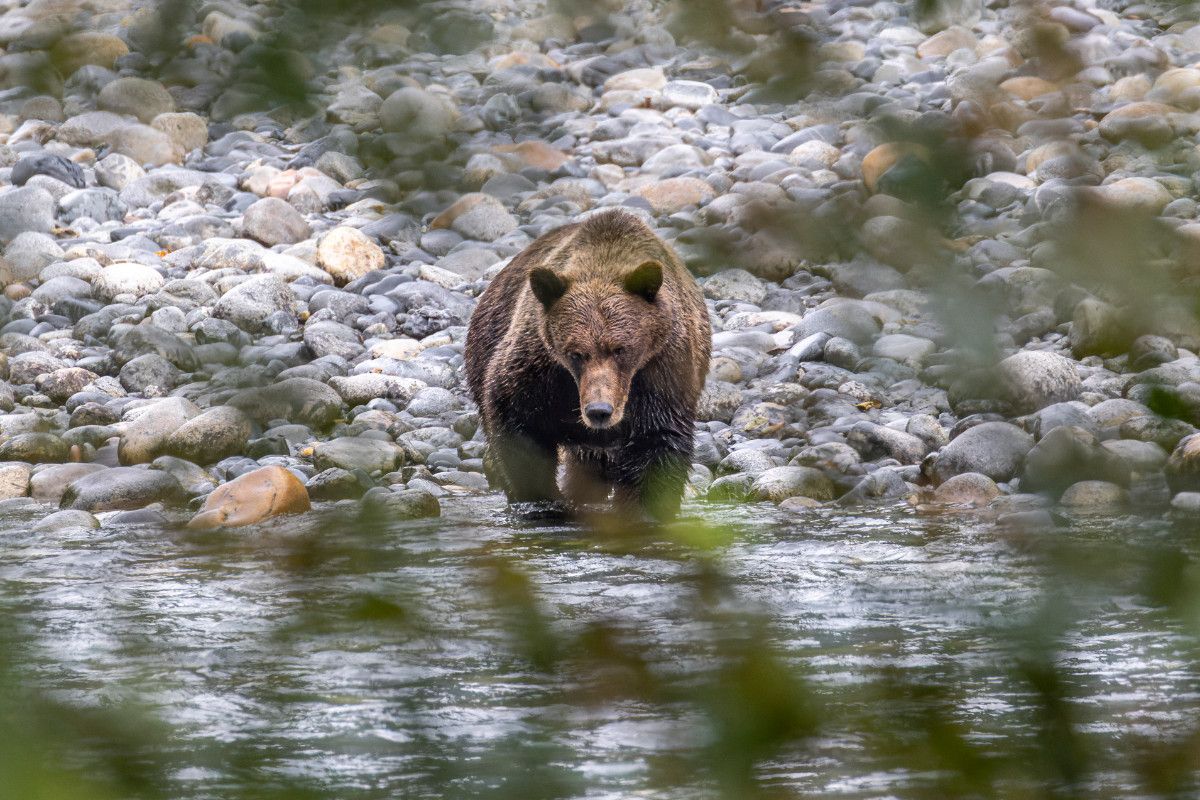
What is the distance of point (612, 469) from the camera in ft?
27.5

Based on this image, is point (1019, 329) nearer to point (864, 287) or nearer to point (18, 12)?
point (864, 287)

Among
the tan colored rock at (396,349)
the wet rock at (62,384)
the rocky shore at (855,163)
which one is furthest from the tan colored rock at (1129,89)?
the wet rock at (62,384)

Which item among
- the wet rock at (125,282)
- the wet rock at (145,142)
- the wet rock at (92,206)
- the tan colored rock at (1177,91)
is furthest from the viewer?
the wet rock at (92,206)

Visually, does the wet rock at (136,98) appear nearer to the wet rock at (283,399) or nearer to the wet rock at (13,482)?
the wet rock at (283,399)

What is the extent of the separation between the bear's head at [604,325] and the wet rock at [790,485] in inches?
42.2

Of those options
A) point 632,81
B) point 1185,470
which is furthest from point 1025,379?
point 632,81

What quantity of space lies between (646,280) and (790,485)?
5.08ft

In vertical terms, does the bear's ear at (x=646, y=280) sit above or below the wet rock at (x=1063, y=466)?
below

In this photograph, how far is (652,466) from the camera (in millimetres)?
7953

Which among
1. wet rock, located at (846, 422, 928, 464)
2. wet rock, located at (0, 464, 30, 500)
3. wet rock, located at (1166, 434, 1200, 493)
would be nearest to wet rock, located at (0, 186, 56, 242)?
wet rock, located at (0, 464, 30, 500)

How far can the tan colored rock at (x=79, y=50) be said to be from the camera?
1.49m

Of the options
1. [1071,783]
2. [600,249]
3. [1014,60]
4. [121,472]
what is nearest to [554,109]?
[1014,60]

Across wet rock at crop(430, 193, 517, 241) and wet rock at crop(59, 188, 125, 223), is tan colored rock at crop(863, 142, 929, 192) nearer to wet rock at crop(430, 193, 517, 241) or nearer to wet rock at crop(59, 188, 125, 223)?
wet rock at crop(430, 193, 517, 241)

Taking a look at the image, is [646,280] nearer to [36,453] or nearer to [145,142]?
[145,142]
